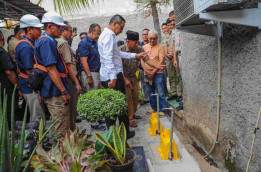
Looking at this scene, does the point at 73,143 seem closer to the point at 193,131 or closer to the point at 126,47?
the point at 193,131

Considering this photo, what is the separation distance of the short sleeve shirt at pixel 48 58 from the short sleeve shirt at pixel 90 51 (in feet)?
4.60

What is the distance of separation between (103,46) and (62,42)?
0.77m

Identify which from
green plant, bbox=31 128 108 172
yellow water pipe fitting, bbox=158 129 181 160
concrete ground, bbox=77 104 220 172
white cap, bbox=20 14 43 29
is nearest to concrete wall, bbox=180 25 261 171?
concrete ground, bbox=77 104 220 172

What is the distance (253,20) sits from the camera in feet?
6.19

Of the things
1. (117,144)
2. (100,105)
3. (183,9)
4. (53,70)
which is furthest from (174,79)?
(117,144)

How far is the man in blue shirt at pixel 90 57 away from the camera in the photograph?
4461 mm

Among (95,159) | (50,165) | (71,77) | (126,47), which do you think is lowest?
(95,159)

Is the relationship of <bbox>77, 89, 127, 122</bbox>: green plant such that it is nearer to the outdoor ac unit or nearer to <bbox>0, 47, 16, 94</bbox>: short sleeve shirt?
the outdoor ac unit

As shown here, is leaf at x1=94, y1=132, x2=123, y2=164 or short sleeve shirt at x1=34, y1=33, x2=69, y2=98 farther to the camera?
short sleeve shirt at x1=34, y1=33, x2=69, y2=98

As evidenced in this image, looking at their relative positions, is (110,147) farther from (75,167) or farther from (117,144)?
(75,167)

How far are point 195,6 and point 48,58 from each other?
6.63 ft

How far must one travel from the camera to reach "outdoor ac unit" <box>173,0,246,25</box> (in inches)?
66.7

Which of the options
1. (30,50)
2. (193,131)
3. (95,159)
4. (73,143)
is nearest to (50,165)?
(73,143)

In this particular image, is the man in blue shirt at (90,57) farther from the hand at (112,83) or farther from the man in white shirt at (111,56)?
the hand at (112,83)
